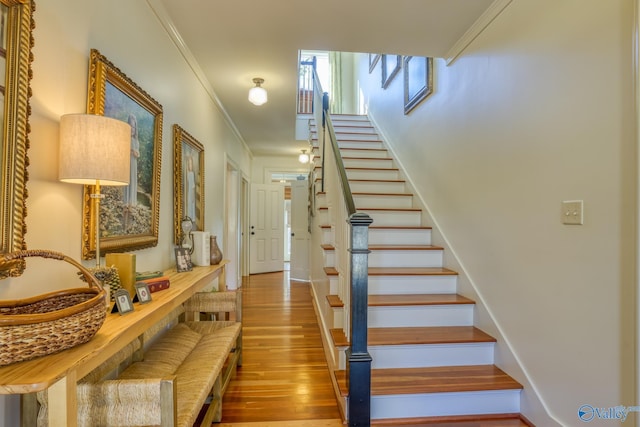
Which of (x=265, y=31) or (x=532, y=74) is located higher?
(x=265, y=31)

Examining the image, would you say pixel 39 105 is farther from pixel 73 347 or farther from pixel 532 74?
pixel 532 74

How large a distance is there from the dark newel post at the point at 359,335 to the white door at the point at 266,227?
510 cm

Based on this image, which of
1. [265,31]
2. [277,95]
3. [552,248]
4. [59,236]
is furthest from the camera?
[277,95]

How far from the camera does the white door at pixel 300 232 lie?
616 cm

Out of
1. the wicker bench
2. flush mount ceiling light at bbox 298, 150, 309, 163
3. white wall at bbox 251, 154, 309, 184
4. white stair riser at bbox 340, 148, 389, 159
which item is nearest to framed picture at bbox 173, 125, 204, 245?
the wicker bench

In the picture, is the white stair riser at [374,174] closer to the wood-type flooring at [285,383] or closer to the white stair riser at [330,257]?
the white stair riser at [330,257]

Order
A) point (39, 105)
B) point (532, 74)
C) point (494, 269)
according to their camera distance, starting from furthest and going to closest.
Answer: point (494, 269)
point (532, 74)
point (39, 105)

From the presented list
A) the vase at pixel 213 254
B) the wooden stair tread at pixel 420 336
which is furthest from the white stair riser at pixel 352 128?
the wooden stair tread at pixel 420 336

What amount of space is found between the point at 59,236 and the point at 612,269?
2162 millimetres

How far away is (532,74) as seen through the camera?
72.4 inches

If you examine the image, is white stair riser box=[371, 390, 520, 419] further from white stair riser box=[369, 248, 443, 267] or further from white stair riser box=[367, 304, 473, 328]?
white stair riser box=[369, 248, 443, 267]

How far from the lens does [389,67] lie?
4.54 metres

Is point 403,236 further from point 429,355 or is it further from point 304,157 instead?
point 304,157

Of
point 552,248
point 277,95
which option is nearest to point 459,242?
point 552,248
